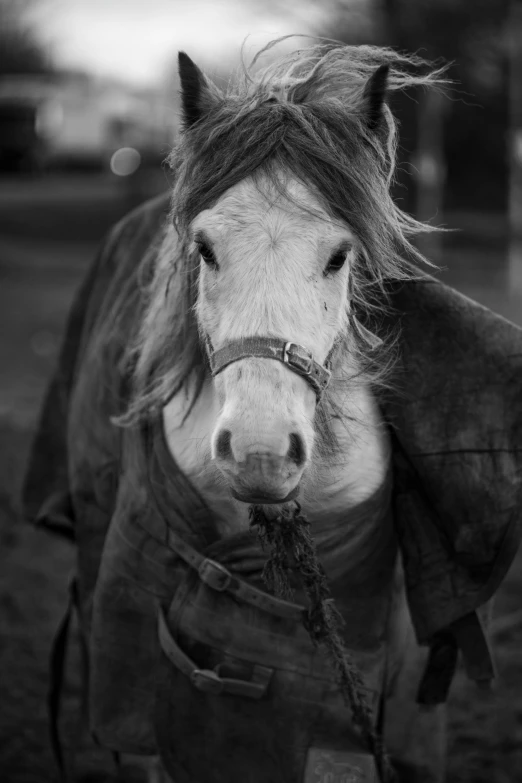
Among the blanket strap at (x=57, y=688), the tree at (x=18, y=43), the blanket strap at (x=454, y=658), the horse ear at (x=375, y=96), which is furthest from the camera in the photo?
the tree at (x=18, y=43)

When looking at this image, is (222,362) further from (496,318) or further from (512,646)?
(512,646)

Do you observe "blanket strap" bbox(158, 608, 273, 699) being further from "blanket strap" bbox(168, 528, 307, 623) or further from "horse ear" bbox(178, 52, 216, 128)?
"horse ear" bbox(178, 52, 216, 128)

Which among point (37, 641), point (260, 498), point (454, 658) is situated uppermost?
point (260, 498)

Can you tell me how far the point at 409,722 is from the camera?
2777mm

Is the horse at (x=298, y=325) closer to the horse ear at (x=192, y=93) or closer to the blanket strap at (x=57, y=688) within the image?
the horse ear at (x=192, y=93)

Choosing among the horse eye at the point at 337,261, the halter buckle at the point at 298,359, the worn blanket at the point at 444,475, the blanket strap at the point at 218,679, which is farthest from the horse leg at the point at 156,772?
the horse eye at the point at 337,261

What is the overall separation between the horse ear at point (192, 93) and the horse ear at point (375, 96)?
1.28 feet

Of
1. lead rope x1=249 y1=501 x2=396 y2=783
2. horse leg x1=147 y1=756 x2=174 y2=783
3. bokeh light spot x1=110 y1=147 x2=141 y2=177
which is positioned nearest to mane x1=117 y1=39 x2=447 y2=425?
lead rope x1=249 y1=501 x2=396 y2=783

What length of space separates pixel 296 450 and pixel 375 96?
3.08 ft

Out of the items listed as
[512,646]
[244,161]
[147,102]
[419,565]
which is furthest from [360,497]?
[147,102]

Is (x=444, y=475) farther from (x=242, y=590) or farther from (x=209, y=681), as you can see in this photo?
(x=209, y=681)

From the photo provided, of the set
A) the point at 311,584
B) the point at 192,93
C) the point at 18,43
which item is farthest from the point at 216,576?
the point at 18,43

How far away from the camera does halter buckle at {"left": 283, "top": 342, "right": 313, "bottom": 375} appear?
1.98m

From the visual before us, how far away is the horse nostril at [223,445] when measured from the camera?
1954mm
